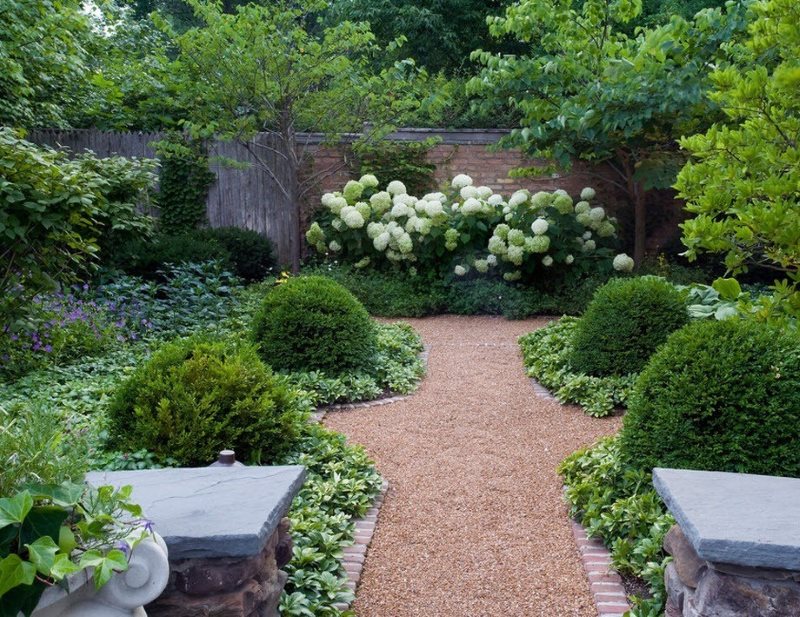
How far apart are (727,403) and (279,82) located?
716 cm

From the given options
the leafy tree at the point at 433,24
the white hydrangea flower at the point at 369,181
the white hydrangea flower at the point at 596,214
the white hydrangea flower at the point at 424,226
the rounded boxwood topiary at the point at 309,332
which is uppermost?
the leafy tree at the point at 433,24

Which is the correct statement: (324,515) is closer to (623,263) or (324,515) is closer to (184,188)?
(623,263)

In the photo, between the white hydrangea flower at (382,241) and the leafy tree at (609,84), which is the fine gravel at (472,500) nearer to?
the white hydrangea flower at (382,241)

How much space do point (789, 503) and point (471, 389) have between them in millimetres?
3792

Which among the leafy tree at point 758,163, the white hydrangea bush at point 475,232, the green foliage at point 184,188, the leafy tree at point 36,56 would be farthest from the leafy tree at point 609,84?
the leafy tree at point 36,56

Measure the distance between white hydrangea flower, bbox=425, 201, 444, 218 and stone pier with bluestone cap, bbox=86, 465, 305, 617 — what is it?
728 centimetres

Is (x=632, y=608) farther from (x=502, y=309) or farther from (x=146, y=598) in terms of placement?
(x=502, y=309)

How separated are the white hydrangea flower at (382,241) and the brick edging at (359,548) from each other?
6060mm

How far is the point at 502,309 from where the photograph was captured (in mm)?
9203

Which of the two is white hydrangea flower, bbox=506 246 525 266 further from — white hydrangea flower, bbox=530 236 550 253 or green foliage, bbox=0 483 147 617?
green foliage, bbox=0 483 147 617

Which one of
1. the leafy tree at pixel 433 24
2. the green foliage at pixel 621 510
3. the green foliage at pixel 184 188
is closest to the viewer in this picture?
the green foliage at pixel 621 510

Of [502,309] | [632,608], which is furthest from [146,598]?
[502,309]

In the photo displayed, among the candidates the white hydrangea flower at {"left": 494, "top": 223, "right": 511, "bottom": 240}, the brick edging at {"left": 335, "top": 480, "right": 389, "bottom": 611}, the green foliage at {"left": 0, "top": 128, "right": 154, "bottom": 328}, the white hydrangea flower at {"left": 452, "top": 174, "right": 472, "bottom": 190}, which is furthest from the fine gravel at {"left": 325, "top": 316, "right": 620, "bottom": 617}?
the white hydrangea flower at {"left": 452, "top": 174, "right": 472, "bottom": 190}

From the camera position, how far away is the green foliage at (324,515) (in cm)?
281
